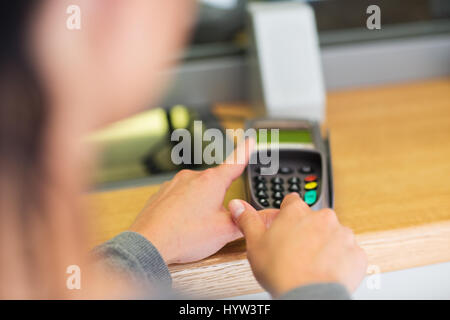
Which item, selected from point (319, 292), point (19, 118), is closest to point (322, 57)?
point (319, 292)

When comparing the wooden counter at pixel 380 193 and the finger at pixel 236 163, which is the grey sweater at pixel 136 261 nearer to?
the wooden counter at pixel 380 193

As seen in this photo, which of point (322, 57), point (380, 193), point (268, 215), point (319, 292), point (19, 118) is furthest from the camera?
point (322, 57)

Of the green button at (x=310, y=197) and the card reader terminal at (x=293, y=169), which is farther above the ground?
the card reader terminal at (x=293, y=169)

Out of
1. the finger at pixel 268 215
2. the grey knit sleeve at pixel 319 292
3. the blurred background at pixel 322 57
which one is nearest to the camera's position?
the grey knit sleeve at pixel 319 292

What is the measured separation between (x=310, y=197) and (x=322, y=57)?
0.53 meters

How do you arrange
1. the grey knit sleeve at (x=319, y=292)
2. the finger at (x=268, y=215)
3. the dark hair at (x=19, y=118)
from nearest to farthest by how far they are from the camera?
the dark hair at (x=19, y=118), the grey knit sleeve at (x=319, y=292), the finger at (x=268, y=215)

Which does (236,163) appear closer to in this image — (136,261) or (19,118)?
(136,261)

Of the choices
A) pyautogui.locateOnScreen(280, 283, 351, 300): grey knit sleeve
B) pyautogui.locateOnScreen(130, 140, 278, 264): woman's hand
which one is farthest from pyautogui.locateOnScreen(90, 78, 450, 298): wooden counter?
pyautogui.locateOnScreen(280, 283, 351, 300): grey knit sleeve

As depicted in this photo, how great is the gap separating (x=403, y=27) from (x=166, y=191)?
0.77 m

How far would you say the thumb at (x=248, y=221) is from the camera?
0.49 meters

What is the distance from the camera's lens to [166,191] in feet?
1.95

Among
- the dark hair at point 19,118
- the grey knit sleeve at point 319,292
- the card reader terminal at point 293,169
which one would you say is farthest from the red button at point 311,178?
the dark hair at point 19,118

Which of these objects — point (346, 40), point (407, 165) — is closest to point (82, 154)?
point (407, 165)

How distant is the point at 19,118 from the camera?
0.29m
